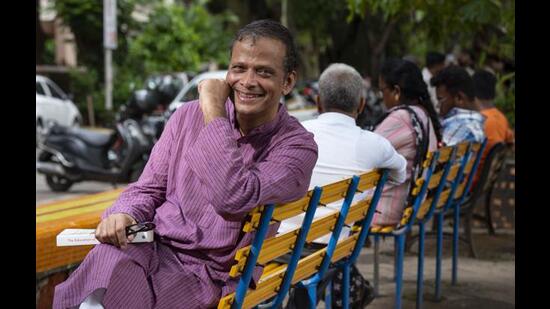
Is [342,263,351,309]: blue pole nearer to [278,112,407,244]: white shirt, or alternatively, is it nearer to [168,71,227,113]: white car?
[278,112,407,244]: white shirt

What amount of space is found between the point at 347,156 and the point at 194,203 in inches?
54.7

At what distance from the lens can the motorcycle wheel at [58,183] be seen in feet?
39.4

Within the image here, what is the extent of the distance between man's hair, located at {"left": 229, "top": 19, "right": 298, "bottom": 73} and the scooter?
27.4ft

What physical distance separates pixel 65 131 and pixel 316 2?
1700 centimetres

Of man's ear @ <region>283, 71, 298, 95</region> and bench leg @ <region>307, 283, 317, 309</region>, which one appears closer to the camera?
man's ear @ <region>283, 71, 298, 95</region>

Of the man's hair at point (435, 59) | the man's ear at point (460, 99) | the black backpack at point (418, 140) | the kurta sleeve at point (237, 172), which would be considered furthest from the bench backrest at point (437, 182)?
the man's hair at point (435, 59)

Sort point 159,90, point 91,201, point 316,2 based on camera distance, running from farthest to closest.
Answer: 1. point 316,2
2. point 159,90
3. point 91,201

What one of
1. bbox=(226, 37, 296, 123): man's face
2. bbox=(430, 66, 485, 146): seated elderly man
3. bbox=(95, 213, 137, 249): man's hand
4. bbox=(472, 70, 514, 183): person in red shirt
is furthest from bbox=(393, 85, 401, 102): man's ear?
bbox=(95, 213, 137, 249): man's hand

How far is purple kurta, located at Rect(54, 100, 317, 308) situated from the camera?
2721 mm

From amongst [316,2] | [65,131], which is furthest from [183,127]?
[316,2]

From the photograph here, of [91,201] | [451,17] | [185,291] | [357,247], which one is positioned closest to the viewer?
[185,291]

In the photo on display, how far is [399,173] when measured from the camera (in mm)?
4273

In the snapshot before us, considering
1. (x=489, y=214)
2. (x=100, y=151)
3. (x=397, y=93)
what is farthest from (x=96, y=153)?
(x=397, y=93)

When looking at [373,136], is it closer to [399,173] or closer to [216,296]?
[399,173]
